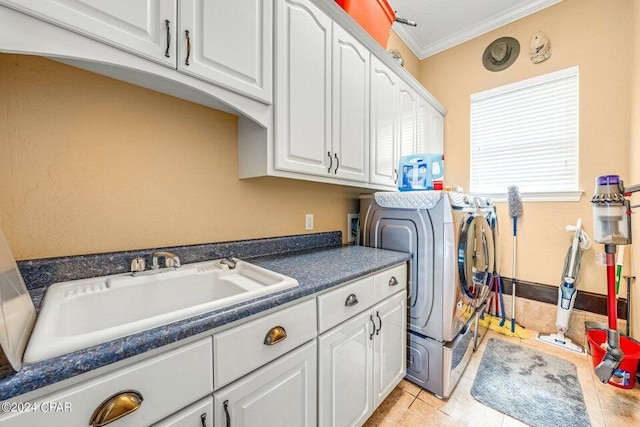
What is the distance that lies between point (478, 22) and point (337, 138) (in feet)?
7.92

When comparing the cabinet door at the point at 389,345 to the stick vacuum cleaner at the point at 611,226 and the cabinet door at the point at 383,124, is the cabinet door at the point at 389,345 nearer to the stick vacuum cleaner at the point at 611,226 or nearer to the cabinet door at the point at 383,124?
the cabinet door at the point at 383,124

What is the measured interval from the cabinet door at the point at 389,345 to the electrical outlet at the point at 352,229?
0.73 m

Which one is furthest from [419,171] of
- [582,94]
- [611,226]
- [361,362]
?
[582,94]

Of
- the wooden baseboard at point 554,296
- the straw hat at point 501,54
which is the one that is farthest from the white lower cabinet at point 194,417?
the straw hat at point 501,54

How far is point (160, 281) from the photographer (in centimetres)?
107

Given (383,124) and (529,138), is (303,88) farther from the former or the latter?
(529,138)

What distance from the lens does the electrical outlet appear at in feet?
7.37

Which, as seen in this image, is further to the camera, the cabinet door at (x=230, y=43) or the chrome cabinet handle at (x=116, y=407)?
the cabinet door at (x=230, y=43)

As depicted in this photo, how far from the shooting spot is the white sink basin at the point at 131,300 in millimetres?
570

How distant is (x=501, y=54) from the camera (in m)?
2.57

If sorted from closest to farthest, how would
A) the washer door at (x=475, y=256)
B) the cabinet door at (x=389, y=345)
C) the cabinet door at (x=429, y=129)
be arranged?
the cabinet door at (x=389, y=345) → the washer door at (x=475, y=256) → the cabinet door at (x=429, y=129)

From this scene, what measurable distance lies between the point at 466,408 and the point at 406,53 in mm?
3364

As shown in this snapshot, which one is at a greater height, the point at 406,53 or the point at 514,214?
the point at 406,53

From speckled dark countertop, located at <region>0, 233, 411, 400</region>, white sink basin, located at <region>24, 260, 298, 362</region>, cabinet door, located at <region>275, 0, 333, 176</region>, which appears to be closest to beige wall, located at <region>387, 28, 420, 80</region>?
cabinet door, located at <region>275, 0, 333, 176</region>
